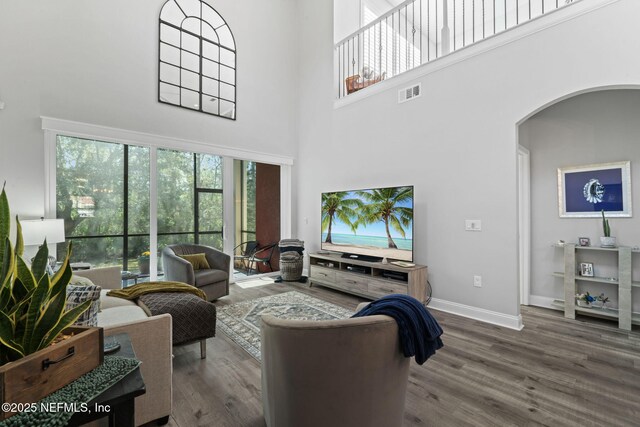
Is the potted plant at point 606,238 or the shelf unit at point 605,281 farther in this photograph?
the potted plant at point 606,238

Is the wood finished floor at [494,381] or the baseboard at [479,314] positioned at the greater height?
the baseboard at [479,314]

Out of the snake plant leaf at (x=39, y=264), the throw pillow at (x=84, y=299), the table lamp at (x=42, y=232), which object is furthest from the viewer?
the table lamp at (x=42, y=232)

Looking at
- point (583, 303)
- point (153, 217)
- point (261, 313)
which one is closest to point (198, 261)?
point (153, 217)

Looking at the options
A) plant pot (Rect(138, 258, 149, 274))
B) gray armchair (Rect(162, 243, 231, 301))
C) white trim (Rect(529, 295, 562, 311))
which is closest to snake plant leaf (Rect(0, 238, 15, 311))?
gray armchair (Rect(162, 243, 231, 301))

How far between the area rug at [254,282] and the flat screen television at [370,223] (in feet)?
3.78

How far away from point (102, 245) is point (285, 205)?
2973mm

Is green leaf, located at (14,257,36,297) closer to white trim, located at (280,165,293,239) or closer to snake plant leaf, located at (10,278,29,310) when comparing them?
snake plant leaf, located at (10,278,29,310)

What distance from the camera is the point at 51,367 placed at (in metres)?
0.86

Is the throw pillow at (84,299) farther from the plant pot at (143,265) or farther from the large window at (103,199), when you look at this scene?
the plant pot at (143,265)

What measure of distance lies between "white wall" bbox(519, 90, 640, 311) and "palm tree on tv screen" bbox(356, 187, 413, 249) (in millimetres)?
1715

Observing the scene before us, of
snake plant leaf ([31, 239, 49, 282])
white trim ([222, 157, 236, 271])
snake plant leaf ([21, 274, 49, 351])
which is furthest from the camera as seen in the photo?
white trim ([222, 157, 236, 271])

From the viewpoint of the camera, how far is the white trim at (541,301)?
12.0 ft

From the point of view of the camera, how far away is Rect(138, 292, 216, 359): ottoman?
2244mm

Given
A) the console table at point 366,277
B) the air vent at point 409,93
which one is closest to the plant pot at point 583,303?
the console table at point 366,277
